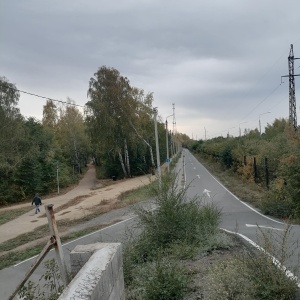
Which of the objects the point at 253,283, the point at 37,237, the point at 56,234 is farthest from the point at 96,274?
the point at 37,237

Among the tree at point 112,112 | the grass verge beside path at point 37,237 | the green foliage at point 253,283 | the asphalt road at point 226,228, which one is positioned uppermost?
the tree at point 112,112

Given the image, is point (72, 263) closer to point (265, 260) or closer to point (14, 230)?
point (265, 260)

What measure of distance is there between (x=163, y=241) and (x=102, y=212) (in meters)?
14.0

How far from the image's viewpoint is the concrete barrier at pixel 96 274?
2766 millimetres

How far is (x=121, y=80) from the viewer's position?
3991cm

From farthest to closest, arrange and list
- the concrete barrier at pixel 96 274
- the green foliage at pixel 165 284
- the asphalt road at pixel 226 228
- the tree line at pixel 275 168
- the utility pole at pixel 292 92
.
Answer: the utility pole at pixel 292 92 < the tree line at pixel 275 168 < the asphalt road at pixel 226 228 < the green foliage at pixel 165 284 < the concrete barrier at pixel 96 274

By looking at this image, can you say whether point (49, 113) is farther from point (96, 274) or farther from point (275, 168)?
point (96, 274)

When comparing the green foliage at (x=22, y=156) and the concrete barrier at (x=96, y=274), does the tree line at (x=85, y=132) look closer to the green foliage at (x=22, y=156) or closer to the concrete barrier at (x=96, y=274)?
the green foliage at (x=22, y=156)

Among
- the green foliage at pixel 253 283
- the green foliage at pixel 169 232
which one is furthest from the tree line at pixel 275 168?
the green foliage at pixel 253 283

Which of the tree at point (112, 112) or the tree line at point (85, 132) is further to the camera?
the tree at point (112, 112)

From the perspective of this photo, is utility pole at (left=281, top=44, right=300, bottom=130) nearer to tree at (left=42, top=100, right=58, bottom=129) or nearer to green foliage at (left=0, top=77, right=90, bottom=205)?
green foliage at (left=0, top=77, right=90, bottom=205)

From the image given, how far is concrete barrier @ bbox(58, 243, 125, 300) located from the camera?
277cm

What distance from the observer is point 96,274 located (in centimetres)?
321

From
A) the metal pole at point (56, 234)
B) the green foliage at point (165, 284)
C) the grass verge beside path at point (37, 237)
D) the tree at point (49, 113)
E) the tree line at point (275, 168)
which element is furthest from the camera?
the tree at point (49, 113)
